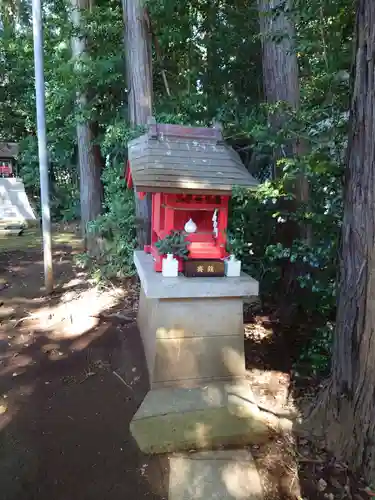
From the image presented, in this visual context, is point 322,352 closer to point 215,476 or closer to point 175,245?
point 215,476

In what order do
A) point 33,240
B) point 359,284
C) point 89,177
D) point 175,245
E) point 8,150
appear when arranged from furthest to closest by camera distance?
point 8,150 < point 33,240 < point 89,177 < point 175,245 < point 359,284

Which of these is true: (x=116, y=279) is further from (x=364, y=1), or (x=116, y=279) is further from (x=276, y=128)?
(x=364, y=1)

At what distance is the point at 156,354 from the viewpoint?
2746 millimetres

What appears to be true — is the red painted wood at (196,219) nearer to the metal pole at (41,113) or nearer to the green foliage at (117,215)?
the green foliage at (117,215)

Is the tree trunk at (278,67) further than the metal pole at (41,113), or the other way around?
the metal pole at (41,113)

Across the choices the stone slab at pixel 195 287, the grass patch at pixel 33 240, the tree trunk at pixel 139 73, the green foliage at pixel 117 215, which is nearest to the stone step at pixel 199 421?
the stone slab at pixel 195 287

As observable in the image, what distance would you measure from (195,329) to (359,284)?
1284 mm

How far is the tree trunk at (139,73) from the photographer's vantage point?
16.2 feet

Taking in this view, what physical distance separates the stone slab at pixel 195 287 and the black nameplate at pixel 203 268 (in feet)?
0.15

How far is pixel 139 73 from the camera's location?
16.4 feet

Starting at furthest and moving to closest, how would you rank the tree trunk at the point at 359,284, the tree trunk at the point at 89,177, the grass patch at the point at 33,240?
the grass patch at the point at 33,240, the tree trunk at the point at 89,177, the tree trunk at the point at 359,284

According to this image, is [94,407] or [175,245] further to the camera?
[175,245]

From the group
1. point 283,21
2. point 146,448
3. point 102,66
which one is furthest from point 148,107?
point 146,448

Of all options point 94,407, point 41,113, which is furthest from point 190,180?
point 41,113
